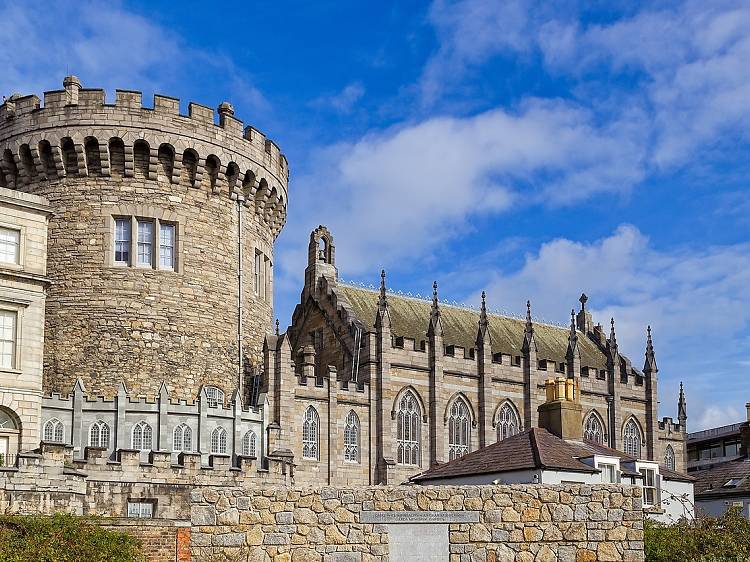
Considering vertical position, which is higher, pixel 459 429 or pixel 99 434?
pixel 459 429

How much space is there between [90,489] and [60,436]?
5.64 m

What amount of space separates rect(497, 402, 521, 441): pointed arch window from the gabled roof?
18865 millimetres

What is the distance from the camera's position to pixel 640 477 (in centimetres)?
3734

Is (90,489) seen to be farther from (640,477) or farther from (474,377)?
(474,377)

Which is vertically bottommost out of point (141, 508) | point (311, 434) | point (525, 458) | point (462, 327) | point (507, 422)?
point (141, 508)

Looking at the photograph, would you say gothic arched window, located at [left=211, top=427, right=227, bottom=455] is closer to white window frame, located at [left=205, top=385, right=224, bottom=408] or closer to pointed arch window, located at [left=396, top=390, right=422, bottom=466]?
white window frame, located at [left=205, top=385, right=224, bottom=408]

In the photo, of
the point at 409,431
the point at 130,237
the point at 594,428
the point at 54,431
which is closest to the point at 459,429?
the point at 409,431

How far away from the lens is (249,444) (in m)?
41.7

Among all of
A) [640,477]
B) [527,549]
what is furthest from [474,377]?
[527,549]

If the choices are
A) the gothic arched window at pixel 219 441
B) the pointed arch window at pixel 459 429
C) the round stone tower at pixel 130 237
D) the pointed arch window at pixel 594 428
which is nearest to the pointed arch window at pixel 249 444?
the gothic arched window at pixel 219 441

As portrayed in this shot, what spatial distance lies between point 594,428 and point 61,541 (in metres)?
38.4

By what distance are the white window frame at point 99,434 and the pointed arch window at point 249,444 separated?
548 cm

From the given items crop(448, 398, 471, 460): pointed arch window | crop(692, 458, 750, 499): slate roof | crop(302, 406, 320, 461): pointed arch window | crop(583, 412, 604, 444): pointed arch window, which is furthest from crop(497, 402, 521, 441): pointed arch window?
crop(302, 406, 320, 461): pointed arch window

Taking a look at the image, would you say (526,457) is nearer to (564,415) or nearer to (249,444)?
(564,415)
